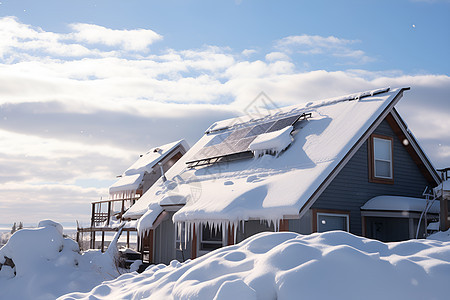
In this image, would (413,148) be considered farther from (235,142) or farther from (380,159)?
(235,142)

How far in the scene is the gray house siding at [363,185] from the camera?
15.2 meters

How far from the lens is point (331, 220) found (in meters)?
15.1

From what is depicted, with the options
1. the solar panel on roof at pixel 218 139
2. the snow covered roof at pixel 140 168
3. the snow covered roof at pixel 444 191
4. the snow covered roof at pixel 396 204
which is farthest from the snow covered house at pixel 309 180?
the snow covered roof at pixel 140 168

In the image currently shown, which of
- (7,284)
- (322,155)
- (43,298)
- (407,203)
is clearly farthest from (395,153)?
(7,284)

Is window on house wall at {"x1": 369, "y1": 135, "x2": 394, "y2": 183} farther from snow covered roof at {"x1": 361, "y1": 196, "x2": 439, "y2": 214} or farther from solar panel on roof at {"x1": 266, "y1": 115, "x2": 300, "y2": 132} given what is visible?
solar panel on roof at {"x1": 266, "y1": 115, "x2": 300, "y2": 132}

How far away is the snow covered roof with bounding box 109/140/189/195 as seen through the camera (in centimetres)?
2664

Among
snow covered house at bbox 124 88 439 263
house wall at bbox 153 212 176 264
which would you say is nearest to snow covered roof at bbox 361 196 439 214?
snow covered house at bbox 124 88 439 263

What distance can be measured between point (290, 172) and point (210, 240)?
4679 millimetres

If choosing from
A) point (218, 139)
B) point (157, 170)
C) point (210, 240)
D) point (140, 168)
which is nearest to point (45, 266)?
point (210, 240)

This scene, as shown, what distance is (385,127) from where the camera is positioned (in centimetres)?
1694

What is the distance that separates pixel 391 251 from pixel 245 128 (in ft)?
44.5

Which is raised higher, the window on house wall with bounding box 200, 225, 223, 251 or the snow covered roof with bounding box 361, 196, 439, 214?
the snow covered roof with bounding box 361, 196, 439, 214

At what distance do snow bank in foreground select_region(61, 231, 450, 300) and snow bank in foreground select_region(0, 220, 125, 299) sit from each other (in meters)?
9.13

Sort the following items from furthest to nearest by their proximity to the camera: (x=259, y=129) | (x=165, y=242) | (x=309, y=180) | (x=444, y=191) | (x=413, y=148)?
1. (x=165, y=242)
2. (x=259, y=129)
3. (x=413, y=148)
4. (x=444, y=191)
5. (x=309, y=180)
